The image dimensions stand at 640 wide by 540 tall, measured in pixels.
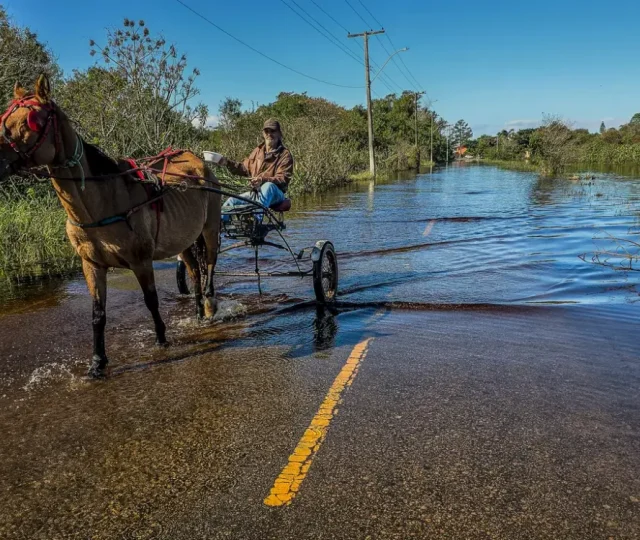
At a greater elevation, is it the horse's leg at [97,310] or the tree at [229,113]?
the tree at [229,113]

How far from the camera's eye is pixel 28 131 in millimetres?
3895

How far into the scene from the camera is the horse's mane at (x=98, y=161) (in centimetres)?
465

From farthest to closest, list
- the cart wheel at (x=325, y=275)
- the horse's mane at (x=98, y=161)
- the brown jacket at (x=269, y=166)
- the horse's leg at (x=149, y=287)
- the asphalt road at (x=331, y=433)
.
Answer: the brown jacket at (x=269, y=166) < the cart wheel at (x=325, y=275) < the horse's leg at (x=149, y=287) < the horse's mane at (x=98, y=161) < the asphalt road at (x=331, y=433)

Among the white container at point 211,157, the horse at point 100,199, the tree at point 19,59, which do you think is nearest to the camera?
the horse at point 100,199

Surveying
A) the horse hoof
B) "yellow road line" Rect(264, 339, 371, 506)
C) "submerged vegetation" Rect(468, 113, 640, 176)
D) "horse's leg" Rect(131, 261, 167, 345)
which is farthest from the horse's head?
"submerged vegetation" Rect(468, 113, 640, 176)

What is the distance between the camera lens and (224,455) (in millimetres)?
3426

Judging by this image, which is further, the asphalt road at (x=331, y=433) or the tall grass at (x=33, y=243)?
the tall grass at (x=33, y=243)

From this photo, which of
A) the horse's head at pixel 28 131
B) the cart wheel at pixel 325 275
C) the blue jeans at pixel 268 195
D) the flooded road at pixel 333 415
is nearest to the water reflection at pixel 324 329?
the flooded road at pixel 333 415

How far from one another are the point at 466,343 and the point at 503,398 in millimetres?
1429

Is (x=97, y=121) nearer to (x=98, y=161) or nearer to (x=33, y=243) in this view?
(x=33, y=243)

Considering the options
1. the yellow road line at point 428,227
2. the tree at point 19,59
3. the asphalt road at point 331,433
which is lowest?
the asphalt road at point 331,433

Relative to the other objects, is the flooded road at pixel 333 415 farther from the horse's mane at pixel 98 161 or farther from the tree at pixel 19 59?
the tree at pixel 19 59

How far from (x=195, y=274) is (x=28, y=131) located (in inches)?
127

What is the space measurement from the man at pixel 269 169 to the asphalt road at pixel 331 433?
6.51ft
